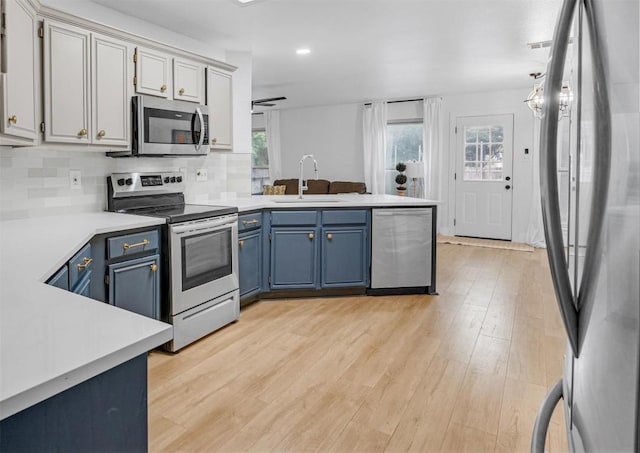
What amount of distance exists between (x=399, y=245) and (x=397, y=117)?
4.54 meters

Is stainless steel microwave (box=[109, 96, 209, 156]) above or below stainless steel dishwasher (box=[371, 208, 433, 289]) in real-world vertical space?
above

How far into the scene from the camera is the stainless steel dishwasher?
399 cm

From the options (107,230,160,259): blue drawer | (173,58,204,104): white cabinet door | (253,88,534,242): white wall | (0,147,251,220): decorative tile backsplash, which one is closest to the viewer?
(107,230,160,259): blue drawer

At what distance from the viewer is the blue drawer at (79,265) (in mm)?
1936

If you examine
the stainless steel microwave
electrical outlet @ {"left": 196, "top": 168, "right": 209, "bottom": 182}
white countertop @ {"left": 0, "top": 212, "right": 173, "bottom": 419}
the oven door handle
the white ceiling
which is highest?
the white ceiling

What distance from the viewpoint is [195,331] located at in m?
2.95

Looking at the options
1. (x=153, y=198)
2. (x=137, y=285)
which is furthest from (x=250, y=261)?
(x=137, y=285)

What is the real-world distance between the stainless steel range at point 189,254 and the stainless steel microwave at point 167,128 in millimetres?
301

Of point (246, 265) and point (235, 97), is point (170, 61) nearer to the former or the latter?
point (235, 97)

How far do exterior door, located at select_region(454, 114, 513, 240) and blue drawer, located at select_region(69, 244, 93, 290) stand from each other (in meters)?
6.36

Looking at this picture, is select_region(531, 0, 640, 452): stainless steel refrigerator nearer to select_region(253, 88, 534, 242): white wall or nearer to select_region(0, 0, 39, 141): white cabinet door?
select_region(0, 0, 39, 141): white cabinet door

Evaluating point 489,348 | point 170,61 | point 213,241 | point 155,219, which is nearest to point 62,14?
point 170,61

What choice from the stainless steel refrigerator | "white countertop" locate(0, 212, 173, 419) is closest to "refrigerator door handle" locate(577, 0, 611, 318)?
the stainless steel refrigerator

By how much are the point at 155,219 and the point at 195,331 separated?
79cm
